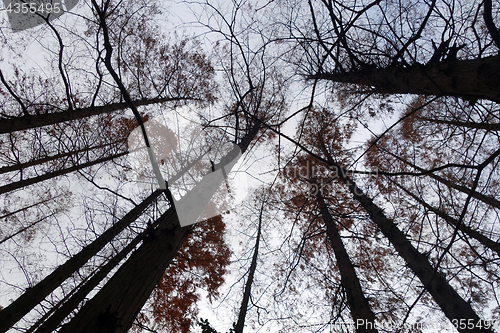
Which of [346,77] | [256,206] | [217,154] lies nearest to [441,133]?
[346,77]

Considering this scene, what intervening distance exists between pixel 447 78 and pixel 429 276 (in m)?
2.90

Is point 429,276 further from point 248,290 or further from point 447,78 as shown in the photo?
point 248,290

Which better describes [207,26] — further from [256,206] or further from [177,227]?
[256,206]

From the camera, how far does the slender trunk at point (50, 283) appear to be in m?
2.78

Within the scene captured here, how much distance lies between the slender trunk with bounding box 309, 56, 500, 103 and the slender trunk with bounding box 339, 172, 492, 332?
1313 millimetres

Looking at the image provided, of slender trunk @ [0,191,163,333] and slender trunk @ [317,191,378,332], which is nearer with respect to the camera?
slender trunk @ [0,191,163,333]

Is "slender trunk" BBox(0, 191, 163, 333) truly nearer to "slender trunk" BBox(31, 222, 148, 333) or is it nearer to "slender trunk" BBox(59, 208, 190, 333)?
"slender trunk" BBox(31, 222, 148, 333)

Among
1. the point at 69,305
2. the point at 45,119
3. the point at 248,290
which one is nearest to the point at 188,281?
the point at 248,290

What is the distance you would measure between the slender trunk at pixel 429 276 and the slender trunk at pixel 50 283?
403 centimetres

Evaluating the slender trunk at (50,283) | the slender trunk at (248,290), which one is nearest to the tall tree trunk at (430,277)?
the slender trunk at (248,290)

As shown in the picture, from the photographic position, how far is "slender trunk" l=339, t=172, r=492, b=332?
9.52 ft

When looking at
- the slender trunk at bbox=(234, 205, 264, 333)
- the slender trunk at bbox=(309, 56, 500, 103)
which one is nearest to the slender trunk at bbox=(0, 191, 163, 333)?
the slender trunk at bbox=(234, 205, 264, 333)

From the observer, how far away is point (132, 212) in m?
4.61

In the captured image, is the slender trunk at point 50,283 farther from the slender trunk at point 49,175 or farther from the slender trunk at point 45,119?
the slender trunk at point 45,119
